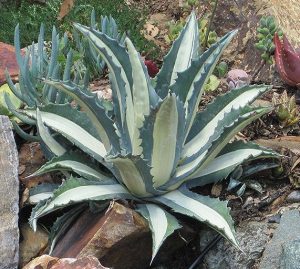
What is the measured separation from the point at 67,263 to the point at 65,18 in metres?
2.74

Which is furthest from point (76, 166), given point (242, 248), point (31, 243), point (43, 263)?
point (242, 248)

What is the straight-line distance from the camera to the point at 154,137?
9.52 feet

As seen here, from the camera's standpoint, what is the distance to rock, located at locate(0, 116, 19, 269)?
313cm

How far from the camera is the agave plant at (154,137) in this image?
2.89 meters

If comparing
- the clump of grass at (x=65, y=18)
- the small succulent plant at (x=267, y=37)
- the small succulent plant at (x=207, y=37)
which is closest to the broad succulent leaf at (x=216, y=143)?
the small succulent plant at (x=267, y=37)

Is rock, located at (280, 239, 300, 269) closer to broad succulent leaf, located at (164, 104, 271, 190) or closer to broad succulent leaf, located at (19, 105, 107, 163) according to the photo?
broad succulent leaf, located at (164, 104, 271, 190)

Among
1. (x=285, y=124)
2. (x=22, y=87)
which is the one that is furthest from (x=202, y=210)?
(x=22, y=87)

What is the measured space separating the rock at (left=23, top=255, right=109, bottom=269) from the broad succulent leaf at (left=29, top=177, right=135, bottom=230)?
0.87ft

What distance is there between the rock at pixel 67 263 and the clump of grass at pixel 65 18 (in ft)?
7.40

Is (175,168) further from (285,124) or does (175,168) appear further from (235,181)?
(285,124)

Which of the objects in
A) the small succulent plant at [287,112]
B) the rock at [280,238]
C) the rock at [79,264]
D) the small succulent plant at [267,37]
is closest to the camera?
the rock at [79,264]

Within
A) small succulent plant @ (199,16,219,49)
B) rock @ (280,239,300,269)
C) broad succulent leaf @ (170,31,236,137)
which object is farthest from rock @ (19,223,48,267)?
small succulent plant @ (199,16,219,49)

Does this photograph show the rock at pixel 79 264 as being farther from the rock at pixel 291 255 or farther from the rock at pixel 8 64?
the rock at pixel 8 64

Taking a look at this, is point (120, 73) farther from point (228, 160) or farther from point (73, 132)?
point (228, 160)
